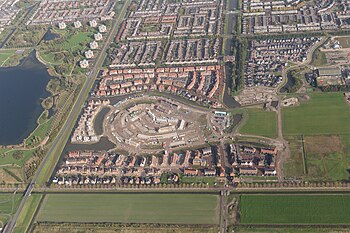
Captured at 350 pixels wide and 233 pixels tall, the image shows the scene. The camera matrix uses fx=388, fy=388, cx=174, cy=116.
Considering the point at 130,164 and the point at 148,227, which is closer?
the point at 148,227

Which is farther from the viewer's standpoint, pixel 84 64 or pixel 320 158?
pixel 84 64

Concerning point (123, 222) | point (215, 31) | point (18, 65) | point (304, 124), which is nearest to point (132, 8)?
point (215, 31)

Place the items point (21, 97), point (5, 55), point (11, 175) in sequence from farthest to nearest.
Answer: point (5, 55) < point (21, 97) < point (11, 175)

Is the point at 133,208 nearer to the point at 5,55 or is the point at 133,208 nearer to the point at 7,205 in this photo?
the point at 7,205

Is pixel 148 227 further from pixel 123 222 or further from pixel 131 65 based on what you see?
pixel 131 65

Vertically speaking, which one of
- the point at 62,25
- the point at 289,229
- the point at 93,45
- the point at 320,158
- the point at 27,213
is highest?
the point at 62,25

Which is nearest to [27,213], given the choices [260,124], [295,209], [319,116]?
[295,209]
